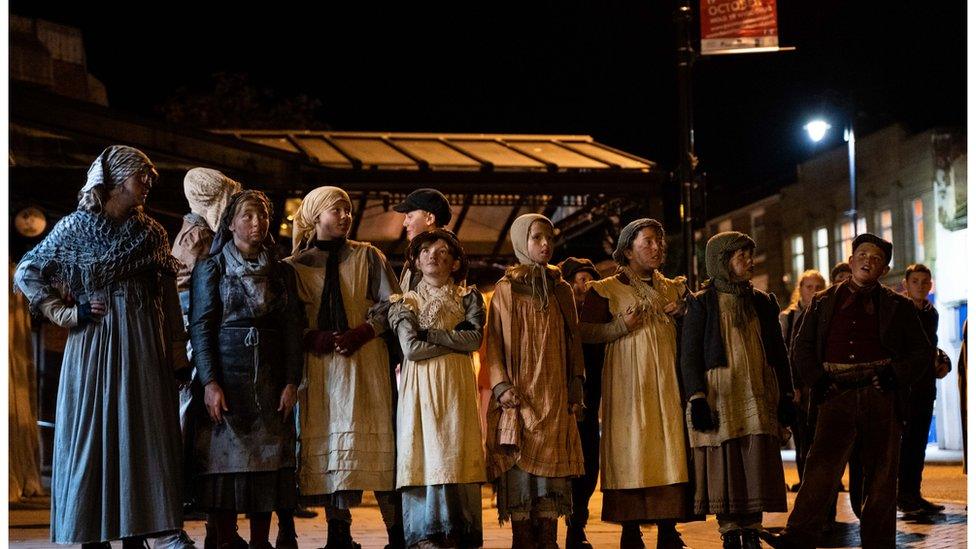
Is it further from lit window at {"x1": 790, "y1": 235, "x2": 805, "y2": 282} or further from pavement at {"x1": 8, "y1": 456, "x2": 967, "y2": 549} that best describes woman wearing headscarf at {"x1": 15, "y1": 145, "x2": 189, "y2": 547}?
lit window at {"x1": 790, "y1": 235, "x2": 805, "y2": 282}

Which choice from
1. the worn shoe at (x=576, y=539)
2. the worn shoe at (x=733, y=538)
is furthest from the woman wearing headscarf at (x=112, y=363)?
the worn shoe at (x=733, y=538)

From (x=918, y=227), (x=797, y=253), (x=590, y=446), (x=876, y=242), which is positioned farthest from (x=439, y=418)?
(x=797, y=253)

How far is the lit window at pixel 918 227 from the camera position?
34156 mm

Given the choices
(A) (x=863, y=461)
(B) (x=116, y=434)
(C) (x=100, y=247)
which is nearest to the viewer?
(B) (x=116, y=434)

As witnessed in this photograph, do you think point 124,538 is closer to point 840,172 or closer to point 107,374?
point 107,374

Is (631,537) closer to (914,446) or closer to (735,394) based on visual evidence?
(735,394)

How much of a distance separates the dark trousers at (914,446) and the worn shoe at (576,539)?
3.32 m

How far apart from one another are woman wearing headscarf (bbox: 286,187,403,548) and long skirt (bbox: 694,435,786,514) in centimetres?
181

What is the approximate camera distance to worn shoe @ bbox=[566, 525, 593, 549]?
8445 mm

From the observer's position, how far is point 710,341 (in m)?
7.90

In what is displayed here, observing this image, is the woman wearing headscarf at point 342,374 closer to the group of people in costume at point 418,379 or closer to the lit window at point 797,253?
the group of people in costume at point 418,379

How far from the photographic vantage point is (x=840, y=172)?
136 feet

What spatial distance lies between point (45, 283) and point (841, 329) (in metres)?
4.60

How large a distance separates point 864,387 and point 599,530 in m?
2.75
